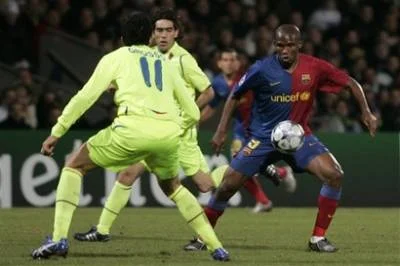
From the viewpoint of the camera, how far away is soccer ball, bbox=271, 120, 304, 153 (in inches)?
449

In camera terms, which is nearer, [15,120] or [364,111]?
[364,111]

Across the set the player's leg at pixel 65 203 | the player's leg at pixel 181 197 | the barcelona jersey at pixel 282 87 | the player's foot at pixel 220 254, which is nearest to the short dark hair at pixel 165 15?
the barcelona jersey at pixel 282 87

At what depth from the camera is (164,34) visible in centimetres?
1329

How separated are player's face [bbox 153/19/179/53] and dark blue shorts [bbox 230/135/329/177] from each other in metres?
2.04

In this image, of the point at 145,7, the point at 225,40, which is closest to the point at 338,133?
the point at 225,40

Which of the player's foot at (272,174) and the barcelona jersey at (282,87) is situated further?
the player's foot at (272,174)

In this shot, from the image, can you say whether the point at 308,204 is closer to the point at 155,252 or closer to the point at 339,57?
the point at 339,57

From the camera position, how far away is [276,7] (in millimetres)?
23641

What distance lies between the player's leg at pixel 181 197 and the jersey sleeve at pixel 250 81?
1369 mm

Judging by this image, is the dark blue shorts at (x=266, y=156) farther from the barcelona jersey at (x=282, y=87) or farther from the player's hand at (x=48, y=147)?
the player's hand at (x=48, y=147)

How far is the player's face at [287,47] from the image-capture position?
453 inches

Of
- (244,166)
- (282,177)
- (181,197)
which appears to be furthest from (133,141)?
(282,177)

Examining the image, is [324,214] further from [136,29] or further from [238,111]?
[238,111]

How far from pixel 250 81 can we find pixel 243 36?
1090cm
